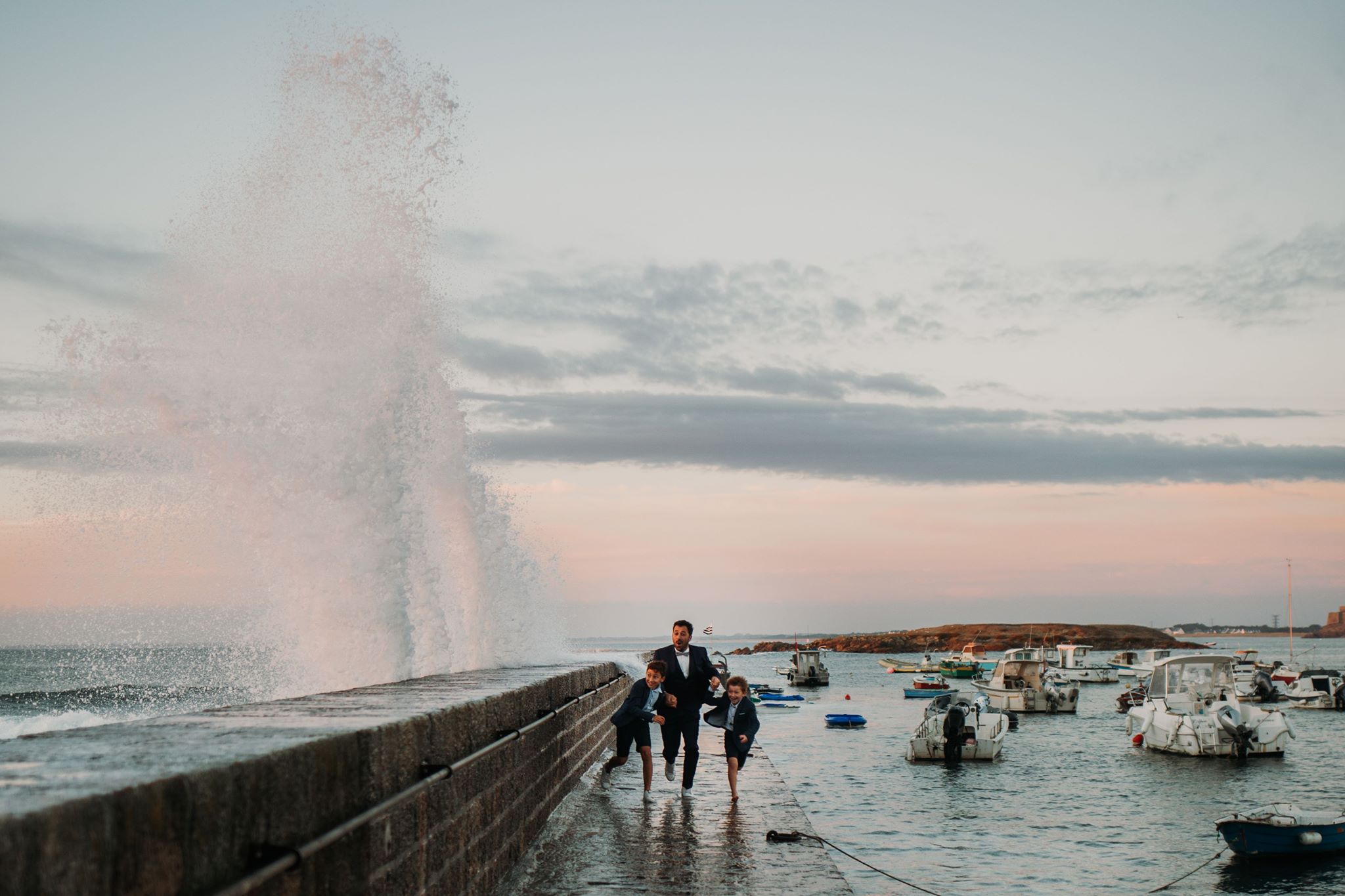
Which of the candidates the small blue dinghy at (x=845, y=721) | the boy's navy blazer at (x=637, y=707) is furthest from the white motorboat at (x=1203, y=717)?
the boy's navy blazer at (x=637, y=707)

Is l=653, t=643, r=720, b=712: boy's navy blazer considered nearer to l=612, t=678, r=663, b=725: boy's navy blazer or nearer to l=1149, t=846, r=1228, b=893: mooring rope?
l=612, t=678, r=663, b=725: boy's navy blazer

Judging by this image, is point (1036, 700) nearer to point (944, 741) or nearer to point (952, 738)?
point (952, 738)

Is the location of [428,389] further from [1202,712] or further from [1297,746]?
[1297,746]

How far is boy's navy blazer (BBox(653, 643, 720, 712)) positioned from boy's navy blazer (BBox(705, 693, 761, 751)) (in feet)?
0.57

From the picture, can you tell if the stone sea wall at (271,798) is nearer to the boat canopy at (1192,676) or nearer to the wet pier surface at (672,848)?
the wet pier surface at (672,848)

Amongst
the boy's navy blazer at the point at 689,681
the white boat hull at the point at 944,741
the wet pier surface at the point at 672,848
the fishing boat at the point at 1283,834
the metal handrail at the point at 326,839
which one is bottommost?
the white boat hull at the point at 944,741

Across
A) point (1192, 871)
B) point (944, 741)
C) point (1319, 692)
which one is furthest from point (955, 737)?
point (1319, 692)

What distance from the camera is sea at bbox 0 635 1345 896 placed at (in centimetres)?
1967

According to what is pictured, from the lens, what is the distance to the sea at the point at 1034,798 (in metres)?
19.7

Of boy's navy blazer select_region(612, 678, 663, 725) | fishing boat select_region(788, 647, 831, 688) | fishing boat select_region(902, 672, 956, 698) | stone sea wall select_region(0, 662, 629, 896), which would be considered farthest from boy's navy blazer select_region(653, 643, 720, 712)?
fishing boat select_region(788, 647, 831, 688)

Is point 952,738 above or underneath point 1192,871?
underneath

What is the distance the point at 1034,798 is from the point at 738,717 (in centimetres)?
2349

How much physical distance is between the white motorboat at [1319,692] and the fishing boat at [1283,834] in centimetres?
5075

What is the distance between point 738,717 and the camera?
10406 millimetres
